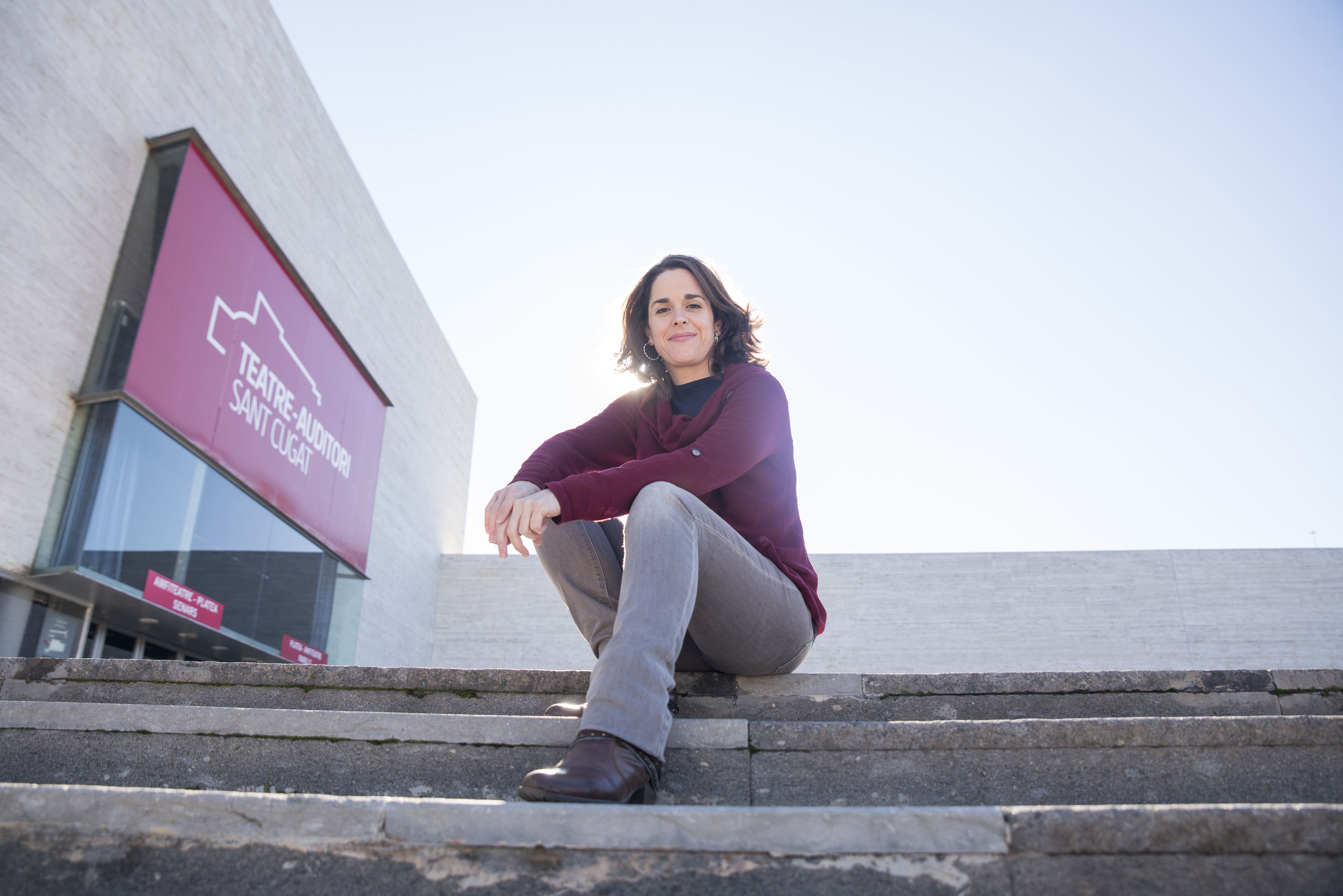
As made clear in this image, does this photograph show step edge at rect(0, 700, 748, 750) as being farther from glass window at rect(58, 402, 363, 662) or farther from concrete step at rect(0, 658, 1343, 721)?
glass window at rect(58, 402, 363, 662)

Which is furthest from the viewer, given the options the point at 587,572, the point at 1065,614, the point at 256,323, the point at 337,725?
the point at 1065,614

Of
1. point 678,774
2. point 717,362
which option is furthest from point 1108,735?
point 717,362

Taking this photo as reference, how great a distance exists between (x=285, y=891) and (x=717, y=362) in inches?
58.2

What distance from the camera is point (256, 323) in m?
7.58

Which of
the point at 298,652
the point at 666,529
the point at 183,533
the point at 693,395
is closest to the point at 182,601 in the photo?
the point at 183,533

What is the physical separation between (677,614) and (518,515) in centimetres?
39

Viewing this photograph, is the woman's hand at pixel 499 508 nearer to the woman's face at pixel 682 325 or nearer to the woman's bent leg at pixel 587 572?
the woman's bent leg at pixel 587 572

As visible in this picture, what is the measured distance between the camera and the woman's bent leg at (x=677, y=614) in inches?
50.1

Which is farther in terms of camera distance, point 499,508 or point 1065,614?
point 1065,614

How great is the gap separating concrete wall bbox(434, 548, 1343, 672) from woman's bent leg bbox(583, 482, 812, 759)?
10980mm

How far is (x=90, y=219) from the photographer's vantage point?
620cm

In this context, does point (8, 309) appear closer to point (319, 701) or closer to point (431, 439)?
point (319, 701)

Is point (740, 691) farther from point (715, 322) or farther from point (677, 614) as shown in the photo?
point (715, 322)

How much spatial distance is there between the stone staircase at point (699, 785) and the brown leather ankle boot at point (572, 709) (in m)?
0.06
